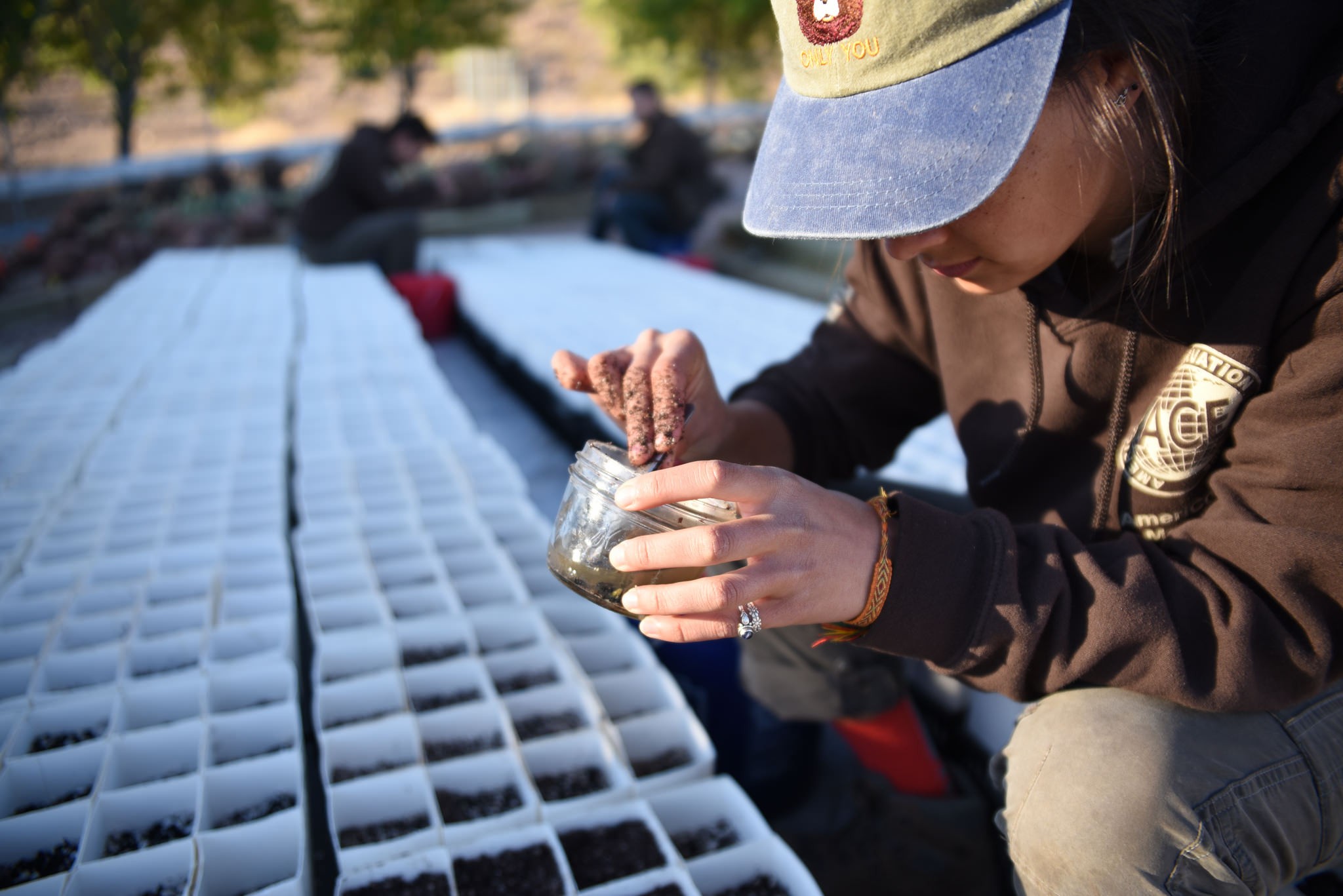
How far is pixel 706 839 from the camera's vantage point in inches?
48.4

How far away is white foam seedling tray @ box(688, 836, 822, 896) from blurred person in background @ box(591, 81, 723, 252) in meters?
6.03

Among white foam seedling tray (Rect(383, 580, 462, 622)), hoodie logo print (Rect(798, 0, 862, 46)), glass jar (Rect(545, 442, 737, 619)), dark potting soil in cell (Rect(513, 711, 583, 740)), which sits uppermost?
hoodie logo print (Rect(798, 0, 862, 46))

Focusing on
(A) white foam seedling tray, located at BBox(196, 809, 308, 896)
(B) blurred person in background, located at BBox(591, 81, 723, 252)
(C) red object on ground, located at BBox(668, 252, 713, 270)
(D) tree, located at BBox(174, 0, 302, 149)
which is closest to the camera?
(A) white foam seedling tray, located at BBox(196, 809, 308, 896)

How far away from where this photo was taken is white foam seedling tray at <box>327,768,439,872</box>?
1.19 meters

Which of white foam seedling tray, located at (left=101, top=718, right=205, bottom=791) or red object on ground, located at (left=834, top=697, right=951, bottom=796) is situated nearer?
white foam seedling tray, located at (left=101, top=718, right=205, bottom=791)

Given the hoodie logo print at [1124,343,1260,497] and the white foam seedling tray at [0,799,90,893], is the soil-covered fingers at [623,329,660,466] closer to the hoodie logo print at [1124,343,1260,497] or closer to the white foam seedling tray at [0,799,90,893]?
the hoodie logo print at [1124,343,1260,497]

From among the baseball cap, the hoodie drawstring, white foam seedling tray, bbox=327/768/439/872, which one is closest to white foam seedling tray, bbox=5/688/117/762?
white foam seedling tray, bbox=327/768/439/872

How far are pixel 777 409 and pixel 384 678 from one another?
783mm

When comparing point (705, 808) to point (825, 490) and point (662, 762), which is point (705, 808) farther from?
point (825, 490)

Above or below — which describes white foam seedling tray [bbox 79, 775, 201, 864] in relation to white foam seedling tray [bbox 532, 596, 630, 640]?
below

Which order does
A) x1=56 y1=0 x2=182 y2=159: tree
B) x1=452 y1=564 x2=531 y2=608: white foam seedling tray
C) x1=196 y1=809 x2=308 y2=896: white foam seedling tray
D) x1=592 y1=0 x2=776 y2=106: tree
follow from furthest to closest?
x1=592 y1=0 x2=776 y2=106: tree
x1=56 y1=0 x2=182 y2=159: tree
x1=452 y1=564 x2=531 y2=608: white foam seedling tray
x1=196 y1=809 x2=308 y2=896: white foam seedling tray

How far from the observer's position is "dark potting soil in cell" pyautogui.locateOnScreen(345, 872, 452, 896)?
108 centimetres

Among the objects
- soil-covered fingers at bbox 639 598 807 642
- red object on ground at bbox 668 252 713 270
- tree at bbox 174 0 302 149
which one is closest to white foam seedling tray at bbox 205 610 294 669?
soil-covered fingers at bbox 639 598 807 642

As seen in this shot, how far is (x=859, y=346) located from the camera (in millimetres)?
1532
